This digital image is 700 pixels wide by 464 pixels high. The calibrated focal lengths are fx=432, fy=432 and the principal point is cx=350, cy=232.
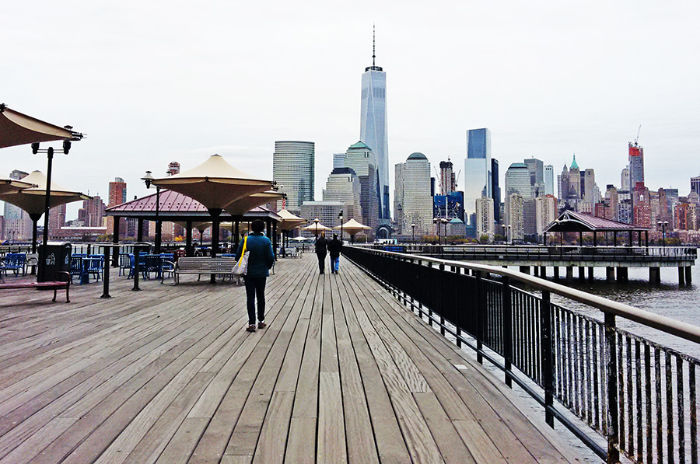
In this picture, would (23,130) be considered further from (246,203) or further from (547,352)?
(246,203)

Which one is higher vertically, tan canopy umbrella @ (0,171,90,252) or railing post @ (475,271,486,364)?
tan canopy umbrella @ (0,171,90,252)

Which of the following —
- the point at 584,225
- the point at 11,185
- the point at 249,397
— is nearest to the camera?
the point at 249,397

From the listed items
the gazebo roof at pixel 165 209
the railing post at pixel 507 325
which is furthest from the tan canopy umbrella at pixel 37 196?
the railing post at pixel 507 325

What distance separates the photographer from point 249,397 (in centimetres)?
343

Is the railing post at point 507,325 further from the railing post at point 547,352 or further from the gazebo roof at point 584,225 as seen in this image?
the gazebo roof at point 584,225

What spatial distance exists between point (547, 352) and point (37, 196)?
18.6 metres

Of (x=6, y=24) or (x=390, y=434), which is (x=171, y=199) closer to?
(x=6, y=24)

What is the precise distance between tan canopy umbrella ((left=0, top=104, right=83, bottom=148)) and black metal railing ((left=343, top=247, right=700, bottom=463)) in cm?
738

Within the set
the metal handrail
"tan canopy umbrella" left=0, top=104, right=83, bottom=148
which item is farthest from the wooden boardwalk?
"tan canopy umbrella" left=0, top=104, right=83, bottom=148

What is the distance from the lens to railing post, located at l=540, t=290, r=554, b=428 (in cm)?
299

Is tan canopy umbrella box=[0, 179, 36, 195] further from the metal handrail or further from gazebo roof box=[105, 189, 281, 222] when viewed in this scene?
the metal handrail

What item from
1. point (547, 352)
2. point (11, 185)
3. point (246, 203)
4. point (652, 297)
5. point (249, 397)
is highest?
point (11, 185)

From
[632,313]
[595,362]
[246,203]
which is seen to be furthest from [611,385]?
[246,203]

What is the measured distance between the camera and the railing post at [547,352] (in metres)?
2.99
